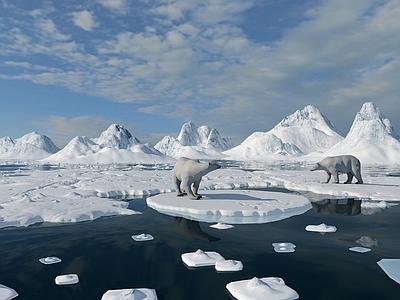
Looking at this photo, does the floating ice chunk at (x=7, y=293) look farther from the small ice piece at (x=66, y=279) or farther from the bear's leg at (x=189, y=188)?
the bear's leg at (x=189, y=188)

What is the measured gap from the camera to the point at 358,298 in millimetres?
5109

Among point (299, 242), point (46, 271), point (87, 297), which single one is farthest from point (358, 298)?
point (46, 271)

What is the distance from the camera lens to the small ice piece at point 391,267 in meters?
5.94

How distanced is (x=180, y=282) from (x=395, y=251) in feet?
18.1

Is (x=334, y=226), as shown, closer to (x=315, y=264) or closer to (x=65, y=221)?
(x=315, y=264)

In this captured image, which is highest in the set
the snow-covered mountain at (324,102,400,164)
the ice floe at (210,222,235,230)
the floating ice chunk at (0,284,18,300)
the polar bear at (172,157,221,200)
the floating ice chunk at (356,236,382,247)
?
the snow-covered mountain at (324,102,400,164)

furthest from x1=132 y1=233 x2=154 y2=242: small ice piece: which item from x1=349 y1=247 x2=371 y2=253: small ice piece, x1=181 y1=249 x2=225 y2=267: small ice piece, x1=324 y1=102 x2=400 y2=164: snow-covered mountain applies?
x1=324 y1=102 x2=400 y2=164: snow-covered mountain

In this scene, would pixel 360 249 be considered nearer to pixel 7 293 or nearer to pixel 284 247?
pixel 284 247

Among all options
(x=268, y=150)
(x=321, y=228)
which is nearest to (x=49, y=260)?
(x=321, y=228)

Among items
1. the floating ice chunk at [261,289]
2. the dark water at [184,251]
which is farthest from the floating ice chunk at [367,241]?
the floating ice chunk at [261,289]

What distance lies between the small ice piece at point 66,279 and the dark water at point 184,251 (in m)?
0.14

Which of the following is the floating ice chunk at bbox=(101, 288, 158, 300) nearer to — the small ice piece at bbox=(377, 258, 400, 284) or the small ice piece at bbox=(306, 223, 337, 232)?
the small ice piece at bbox=(377, 258, 400, 284)

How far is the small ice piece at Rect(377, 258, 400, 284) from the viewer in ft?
19.5

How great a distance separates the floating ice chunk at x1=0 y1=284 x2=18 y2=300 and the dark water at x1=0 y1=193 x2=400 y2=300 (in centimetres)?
13
